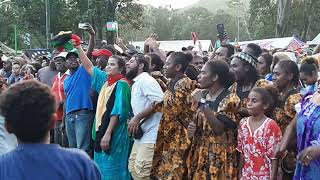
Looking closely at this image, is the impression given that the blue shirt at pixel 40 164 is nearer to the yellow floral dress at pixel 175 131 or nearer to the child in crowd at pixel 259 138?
the child in crowd at pixel 259 138

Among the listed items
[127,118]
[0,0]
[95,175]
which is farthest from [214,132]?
[0,0]

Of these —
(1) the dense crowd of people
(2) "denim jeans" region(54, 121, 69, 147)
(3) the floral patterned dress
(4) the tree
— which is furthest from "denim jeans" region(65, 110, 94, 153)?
(4) the tree

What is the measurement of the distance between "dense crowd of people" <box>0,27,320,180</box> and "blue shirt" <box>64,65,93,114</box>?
1 centimetres

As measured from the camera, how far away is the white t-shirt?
6.16 meters

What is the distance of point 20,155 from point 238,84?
3125 mm

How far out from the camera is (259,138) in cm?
486

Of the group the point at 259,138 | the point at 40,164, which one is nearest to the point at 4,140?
the point at 40,164

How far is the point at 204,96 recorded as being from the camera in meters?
5.43

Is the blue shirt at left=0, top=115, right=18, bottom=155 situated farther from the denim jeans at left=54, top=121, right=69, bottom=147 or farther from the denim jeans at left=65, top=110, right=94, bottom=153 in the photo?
the denim jeans at left=54, top=121, right=69, bottom=147

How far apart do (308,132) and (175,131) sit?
1.97 metres


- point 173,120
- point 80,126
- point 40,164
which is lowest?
point 80,126

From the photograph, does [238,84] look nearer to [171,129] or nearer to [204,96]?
[204,96]

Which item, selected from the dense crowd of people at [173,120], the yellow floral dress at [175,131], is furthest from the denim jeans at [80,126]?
the yellow floral dress at [175,131]

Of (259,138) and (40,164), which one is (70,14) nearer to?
(259,138)
